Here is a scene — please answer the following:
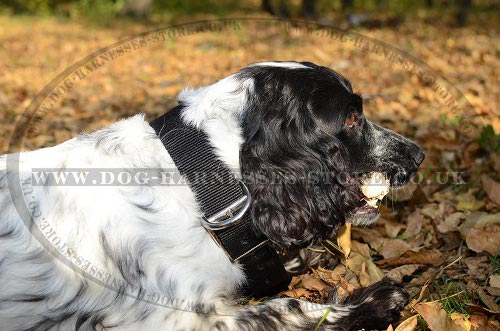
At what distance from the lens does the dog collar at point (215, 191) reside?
102 inches

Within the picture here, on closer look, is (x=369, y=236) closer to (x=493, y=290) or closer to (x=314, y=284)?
(x=314, y=284)

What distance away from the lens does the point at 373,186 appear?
3123 mm

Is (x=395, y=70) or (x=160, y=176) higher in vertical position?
(x=160, y=176)

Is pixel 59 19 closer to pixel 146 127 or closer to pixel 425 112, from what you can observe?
pixel 425 112

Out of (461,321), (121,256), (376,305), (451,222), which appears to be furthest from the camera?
(451,222)

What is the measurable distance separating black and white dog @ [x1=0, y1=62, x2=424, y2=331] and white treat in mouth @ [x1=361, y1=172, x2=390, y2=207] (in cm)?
6

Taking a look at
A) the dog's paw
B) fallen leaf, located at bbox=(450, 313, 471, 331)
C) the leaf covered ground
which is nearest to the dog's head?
the dog's paw

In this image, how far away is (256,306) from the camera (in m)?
2.83

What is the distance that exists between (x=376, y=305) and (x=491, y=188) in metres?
1.76

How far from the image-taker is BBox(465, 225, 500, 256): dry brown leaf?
11.4ft

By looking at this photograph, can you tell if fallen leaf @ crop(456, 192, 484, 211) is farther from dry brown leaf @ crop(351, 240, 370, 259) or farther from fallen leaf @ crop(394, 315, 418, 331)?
fallen leaf @ crop(394, 315, 418, 331)

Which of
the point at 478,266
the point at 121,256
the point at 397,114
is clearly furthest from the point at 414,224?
the point at 397,114

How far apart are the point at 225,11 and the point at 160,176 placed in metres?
22.1

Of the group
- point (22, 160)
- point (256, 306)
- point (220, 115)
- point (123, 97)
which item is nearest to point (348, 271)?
point (256, 306)
